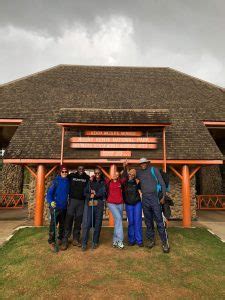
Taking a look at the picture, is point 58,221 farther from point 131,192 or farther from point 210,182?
point 210,182

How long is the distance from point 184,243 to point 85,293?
10.9 ft

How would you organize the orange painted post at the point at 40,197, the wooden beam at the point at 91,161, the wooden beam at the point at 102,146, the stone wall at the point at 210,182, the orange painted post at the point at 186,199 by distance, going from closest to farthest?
the orange painted post at the point at 40,197
the orange painted post at the point at 186,199
the wooden beam at the point at 91,161
the wooden beam at the point at 102,146
the stone wall at the point at 210,182

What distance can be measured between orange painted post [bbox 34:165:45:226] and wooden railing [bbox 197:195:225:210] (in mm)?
9836

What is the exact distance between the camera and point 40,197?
8.46 m

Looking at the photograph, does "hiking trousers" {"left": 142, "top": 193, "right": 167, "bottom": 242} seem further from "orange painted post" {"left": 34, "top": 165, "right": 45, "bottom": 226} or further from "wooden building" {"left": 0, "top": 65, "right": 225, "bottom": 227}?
"orange painted post" {"left": 34, "top": 165, "right": 45, "bottom": 226}

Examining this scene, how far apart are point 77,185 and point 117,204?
3.59 ft

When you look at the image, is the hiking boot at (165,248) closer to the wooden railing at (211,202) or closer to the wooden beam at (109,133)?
the wooden beam at (109,133)

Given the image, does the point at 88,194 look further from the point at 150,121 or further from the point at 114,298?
the point at 150,121

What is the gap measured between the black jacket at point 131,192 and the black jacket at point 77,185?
3.32ft

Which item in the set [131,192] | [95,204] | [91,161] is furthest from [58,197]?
[91,161]

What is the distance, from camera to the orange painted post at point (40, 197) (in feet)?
26.8

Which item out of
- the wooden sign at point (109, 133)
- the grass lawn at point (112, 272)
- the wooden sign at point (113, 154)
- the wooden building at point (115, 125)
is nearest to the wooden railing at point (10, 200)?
the wooden building at point (115, 125)

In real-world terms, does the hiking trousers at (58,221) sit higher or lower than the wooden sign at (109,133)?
lower

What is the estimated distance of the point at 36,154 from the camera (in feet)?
28.4
